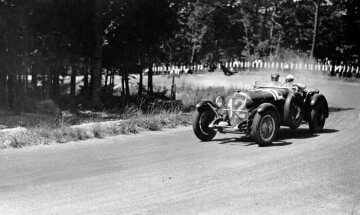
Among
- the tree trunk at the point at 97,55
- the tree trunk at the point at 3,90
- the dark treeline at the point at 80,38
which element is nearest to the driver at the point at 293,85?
the dark treeline at the point at 80,38

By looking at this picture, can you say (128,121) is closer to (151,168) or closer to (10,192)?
(151,168)

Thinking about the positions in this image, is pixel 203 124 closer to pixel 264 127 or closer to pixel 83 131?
pixel 264 127

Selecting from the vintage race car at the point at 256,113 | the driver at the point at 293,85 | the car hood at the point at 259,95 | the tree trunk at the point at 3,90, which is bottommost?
the tree trunk at the point at 3,90

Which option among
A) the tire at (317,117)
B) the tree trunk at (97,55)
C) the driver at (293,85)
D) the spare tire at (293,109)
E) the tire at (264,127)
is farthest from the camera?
the tree trunk at (97,55)

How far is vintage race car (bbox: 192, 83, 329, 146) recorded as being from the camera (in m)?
11.0

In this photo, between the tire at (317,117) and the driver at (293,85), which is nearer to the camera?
the tire at (317,117)

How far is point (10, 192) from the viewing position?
6887 millimetres

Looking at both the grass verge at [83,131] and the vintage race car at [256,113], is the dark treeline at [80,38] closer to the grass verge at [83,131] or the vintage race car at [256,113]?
the grass verge at [83,131]

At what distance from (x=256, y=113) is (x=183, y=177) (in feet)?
11.5

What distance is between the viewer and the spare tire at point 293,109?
38.8 feet

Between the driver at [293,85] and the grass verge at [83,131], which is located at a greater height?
the driver at [293,85]

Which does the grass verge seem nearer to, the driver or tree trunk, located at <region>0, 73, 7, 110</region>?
the driver

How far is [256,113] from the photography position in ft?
35.4

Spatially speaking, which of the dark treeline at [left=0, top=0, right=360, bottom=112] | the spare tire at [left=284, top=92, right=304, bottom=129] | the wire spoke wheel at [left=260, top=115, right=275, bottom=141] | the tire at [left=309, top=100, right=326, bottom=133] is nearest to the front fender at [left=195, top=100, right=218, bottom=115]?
the wire spoke wheel at [left=260, top=115, right=275, bottom=141]
